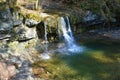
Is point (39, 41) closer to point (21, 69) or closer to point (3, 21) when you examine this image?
point (3, 21)

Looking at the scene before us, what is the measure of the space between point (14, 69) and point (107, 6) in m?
8.94

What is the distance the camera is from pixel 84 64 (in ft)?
42.9

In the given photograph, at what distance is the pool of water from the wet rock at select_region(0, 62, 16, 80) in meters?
0.97

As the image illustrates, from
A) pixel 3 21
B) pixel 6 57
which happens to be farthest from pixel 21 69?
pixel 3 21

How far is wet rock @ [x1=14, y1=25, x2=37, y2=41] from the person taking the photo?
46.5 feet

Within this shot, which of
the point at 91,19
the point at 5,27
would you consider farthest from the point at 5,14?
the point at 91,19

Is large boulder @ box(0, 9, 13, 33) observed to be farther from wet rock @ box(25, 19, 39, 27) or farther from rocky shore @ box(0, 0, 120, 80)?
wet rock @ box(25, 19, 39, 27)

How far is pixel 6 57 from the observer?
42.2ft

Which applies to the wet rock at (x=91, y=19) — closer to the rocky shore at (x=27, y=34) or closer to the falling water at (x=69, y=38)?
the rocky shore at (x=27, y=34)

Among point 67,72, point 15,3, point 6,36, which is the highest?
point 15,3

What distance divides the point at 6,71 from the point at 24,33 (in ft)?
11.1

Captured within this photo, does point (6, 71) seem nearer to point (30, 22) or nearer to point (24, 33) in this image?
point (24, 33)

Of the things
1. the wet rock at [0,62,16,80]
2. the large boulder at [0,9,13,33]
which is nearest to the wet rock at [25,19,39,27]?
the large boulder at [0,9,13,33]

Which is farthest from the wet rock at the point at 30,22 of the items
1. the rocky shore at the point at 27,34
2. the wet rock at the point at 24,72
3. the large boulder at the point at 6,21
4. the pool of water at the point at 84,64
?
the wet rock at the point at 24,72
